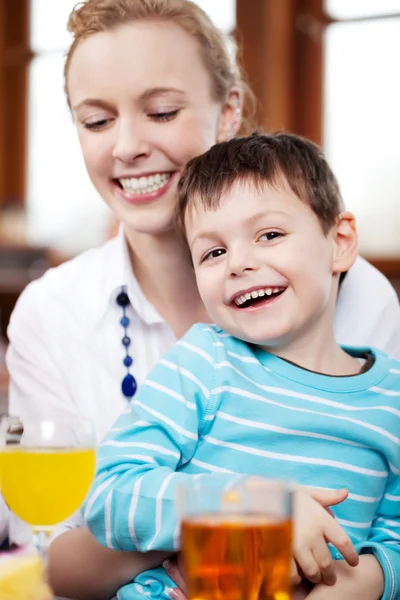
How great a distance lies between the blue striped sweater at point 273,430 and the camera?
4.05 ft

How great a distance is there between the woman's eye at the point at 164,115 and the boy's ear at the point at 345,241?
1.57 ft

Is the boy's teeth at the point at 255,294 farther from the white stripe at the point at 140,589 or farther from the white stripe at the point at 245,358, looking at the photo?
the white stripe at the point at 140,589

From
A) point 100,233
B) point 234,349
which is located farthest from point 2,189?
point 234,349

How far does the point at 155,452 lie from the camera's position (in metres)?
1.20

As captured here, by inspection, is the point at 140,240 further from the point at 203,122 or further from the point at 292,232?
the point at 292,232

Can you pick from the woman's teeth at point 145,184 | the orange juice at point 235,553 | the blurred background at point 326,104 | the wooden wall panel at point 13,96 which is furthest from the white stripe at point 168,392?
the wooden wall panel at point 13,96

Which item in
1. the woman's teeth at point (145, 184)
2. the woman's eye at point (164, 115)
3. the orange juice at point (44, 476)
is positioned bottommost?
the orange juice at point (44, 476)

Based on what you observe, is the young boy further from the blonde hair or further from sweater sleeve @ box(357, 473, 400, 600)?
the blonde hair

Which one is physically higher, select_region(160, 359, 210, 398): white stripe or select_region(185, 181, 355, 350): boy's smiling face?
select_region(185, 181, 355, 350): boy's smiling face

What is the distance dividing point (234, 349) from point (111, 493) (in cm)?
33

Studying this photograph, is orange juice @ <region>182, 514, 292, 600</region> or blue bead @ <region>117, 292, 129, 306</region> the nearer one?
orange juice @ <region>182, 514, 292, 600</region>

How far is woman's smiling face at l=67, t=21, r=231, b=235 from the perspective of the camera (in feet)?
5.62

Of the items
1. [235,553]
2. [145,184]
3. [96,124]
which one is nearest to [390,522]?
[235,553]

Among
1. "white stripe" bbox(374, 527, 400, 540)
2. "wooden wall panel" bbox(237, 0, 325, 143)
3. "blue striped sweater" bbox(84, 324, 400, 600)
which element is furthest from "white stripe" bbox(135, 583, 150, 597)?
"wooden wall panel" bbox(237, 0, 325, 143)
